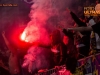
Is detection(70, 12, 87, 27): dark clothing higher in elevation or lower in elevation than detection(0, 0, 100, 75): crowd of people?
higher

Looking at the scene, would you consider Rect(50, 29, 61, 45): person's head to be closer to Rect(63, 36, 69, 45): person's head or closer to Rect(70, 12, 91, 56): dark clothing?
Rect(63, 36, 69, 45): person's head

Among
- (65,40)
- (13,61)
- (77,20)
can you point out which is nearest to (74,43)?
(65,40)

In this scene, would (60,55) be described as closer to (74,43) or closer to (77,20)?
(74,43)

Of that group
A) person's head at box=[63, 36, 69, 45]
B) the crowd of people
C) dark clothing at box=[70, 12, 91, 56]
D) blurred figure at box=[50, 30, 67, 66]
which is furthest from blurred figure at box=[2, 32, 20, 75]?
dark clothing at box=[70, 12, 91, 56]

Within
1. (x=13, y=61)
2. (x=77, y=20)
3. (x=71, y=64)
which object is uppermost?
(x=77, y=20)

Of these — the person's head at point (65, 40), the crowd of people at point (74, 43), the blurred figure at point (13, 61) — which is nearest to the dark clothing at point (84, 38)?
the crowd of people at point (74, 43)

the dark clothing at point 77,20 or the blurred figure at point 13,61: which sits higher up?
the dark clothing at point 77,20

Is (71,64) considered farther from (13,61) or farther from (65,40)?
(13,61)

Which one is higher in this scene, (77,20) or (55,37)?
(77,20)

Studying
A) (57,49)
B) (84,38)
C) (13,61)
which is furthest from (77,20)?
(13,61)

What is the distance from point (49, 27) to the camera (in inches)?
67.3

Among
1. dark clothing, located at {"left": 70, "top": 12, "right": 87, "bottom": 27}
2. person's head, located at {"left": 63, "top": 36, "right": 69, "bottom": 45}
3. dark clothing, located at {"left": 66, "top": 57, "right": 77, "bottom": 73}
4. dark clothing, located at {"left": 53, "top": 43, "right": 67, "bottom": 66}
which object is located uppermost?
dark clothing, located at {"left": 70, "top": 12, "right": 87, "bottom": 27}

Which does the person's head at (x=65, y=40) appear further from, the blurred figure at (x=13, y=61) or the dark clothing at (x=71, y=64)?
the blurred figure at (x=13, y=61)

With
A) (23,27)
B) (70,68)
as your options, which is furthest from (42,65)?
(23,27)
